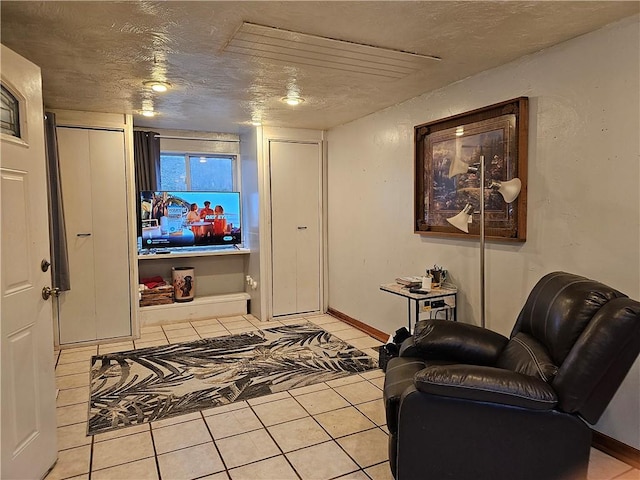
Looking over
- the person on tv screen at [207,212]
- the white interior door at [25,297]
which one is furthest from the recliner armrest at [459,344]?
the person on tv screen at [207,212]

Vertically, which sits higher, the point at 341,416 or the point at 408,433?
the point at 408,433

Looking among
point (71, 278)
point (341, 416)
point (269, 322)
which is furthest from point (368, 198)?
point (71, 278)

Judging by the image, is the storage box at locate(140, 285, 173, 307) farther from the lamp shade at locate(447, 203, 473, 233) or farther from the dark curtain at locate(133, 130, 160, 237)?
the lamp shade at locate(447, 203, 473, 233)

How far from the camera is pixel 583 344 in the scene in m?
1.67

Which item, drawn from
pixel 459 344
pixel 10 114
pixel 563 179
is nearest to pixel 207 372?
pixel 459 344

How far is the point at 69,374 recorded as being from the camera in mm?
3504

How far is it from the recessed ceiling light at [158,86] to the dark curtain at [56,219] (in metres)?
1.11

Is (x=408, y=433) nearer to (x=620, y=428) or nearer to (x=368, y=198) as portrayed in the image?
(x=620, y=428)

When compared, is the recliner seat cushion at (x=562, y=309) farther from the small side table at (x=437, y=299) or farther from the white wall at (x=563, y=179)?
the small side table at (x=437, y=299)

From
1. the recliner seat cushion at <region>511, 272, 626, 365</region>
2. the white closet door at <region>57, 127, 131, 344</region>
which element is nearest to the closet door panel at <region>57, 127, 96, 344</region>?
the white closet door at <region>57, 127, 131, 344</region>

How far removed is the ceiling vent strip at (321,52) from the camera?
2.34m

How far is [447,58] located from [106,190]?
328 centimetres

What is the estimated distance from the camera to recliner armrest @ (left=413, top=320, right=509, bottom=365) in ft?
7.75

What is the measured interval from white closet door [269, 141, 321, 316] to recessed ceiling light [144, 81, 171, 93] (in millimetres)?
1738
